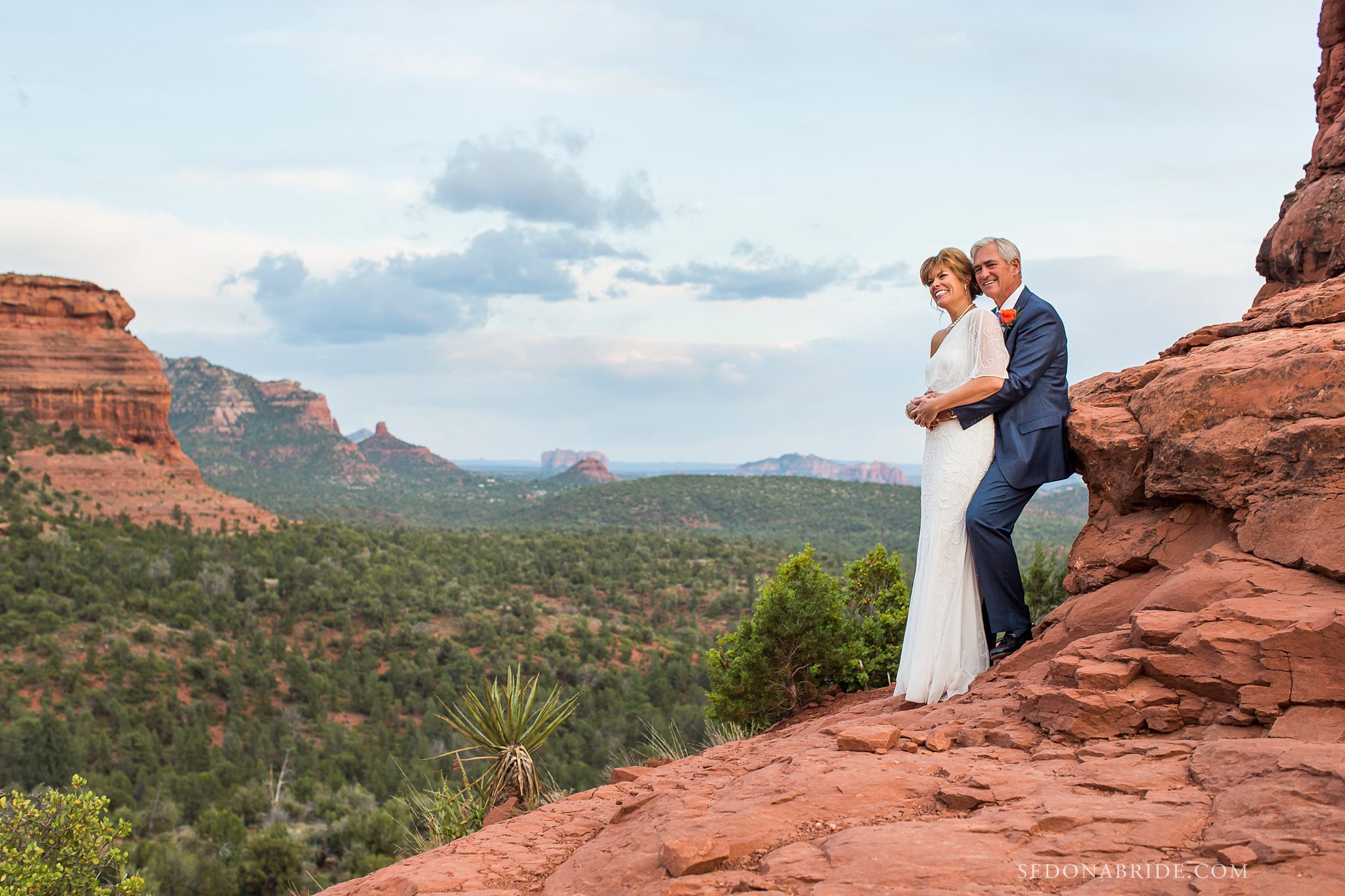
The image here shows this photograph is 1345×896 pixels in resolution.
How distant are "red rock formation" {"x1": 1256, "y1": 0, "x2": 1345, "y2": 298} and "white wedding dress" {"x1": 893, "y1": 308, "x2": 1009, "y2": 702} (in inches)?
98.8

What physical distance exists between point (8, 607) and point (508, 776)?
104 feet

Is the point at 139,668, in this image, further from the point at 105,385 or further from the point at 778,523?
the point at 778,523

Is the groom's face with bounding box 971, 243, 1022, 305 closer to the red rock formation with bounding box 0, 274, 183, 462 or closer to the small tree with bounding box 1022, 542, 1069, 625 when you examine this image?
the small tree with bounding box 1022, 542, 1069, 625

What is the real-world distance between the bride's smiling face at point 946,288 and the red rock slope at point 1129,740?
1044 mm

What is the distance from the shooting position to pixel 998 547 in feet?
17.1

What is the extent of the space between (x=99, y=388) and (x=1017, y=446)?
59.5 metres

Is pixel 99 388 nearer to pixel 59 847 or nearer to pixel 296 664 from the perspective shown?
pixel 296 664

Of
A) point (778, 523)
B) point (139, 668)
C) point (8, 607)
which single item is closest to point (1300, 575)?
point (139, 668)

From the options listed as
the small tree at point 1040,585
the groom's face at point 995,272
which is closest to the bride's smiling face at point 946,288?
the groom's face at point 995,272

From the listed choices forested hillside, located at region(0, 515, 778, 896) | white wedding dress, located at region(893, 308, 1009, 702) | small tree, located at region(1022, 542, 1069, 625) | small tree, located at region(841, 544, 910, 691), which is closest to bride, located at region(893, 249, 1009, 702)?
white wedding dress, located at region(893, 308, 1009, 702)

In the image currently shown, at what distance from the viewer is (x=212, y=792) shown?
81.7 feet

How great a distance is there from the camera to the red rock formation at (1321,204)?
19.3ft

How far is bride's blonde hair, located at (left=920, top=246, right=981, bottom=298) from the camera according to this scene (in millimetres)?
5559

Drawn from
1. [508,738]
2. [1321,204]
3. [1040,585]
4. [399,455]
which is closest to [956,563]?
[1321,204]
